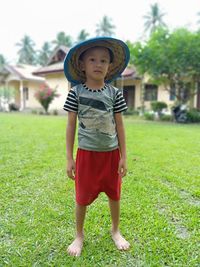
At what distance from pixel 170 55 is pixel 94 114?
11361 millimetres

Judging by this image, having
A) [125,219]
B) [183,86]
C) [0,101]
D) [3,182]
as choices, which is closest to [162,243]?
[125,219]

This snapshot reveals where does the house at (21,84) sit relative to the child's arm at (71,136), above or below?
above

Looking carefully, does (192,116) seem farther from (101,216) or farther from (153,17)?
(153,17)

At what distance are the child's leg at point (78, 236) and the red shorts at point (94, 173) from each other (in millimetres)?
87

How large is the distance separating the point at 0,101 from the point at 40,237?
22.1m

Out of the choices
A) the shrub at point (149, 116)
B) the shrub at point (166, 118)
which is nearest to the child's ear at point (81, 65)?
the shrub at point (166, 118)

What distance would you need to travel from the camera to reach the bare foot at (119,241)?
214cm

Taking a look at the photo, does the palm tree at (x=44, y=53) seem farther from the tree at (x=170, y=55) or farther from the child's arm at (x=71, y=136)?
the child's arm at (x=71, y=136)

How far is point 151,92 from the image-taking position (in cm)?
1984

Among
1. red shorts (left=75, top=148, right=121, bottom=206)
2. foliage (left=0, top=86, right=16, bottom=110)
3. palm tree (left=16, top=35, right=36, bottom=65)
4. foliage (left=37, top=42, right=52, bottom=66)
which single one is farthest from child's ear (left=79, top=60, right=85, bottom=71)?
palm tree (left=16, top=35, right=36, bottom=65)

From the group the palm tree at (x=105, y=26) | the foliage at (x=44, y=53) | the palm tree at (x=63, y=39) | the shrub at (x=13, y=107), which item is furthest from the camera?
the foliage at (x=44, y=53)

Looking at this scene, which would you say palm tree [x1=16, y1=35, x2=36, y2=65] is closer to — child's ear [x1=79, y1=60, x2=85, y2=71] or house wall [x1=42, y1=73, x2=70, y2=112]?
house wall [x1=42, y1=73, x2=70, y2=112]

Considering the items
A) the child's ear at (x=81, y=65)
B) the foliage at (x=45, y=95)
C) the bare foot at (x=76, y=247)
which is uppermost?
the foliage at (x=45, y=95)

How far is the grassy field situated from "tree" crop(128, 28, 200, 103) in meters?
8.53
